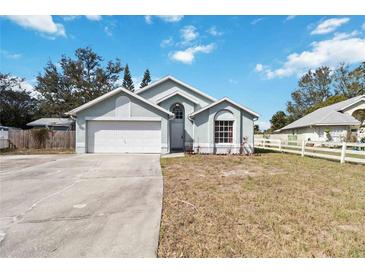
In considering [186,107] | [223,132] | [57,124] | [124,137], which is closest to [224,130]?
[223,132]

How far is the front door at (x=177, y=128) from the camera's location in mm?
16766

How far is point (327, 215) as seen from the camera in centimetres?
409

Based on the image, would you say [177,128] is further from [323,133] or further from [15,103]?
[15,103]

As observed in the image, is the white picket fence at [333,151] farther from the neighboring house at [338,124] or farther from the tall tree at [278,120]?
the tall tree at [278,120]

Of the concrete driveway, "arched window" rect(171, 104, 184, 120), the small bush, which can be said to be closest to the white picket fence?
"arched window" rect(171, 104, 184, 120)

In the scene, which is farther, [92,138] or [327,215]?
[92,138]

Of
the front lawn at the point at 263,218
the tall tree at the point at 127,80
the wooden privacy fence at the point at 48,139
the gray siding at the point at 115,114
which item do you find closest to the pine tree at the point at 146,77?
the tall tree at the point at 127,80

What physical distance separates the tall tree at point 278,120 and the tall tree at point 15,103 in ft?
158

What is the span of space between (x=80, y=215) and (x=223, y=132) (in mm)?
12033

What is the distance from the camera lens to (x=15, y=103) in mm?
40219
